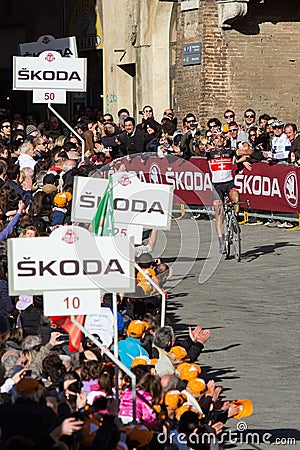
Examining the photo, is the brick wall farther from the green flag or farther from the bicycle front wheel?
the green flag

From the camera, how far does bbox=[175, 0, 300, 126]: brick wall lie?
27750mm

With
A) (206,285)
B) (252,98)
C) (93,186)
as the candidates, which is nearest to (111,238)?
(93,186)

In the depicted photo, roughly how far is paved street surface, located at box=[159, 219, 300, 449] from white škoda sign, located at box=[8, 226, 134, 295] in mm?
1809

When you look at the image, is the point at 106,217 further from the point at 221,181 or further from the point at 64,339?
the point at 221,181

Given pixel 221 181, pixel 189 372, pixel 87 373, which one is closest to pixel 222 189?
pixel 221 181

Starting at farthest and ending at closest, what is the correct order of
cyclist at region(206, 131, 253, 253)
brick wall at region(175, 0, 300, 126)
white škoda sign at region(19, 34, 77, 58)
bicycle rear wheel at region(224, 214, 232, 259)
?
brick wall at region(175, 0, 300, 126)
white škoda sign at region(19, 34, 77, 58)
cyclist at region(206, 131, 253, 253)
bicycle rear wheel at region(224, 214, 232, 259)

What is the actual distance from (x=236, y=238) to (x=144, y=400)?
1075 cm

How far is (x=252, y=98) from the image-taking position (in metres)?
28.2

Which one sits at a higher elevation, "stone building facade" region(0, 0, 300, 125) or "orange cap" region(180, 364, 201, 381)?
"stone building facade" region(0, 0, 300, 125)

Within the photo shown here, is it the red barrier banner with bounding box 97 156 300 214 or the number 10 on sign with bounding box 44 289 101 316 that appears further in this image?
the red barrier banner with bounding box 97 156 300 214

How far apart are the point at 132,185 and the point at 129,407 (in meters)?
3.69

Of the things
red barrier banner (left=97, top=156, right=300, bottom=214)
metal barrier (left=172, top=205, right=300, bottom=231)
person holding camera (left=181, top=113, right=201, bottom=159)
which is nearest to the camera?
red barrier banner (left=97, top=156, right=300, bottom=214)

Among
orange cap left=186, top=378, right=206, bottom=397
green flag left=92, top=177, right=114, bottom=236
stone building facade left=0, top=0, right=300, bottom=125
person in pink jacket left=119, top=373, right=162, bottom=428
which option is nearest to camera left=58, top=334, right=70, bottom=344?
green flag left=92, top=177, right=114, bottom=236

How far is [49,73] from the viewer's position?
64.4ft
